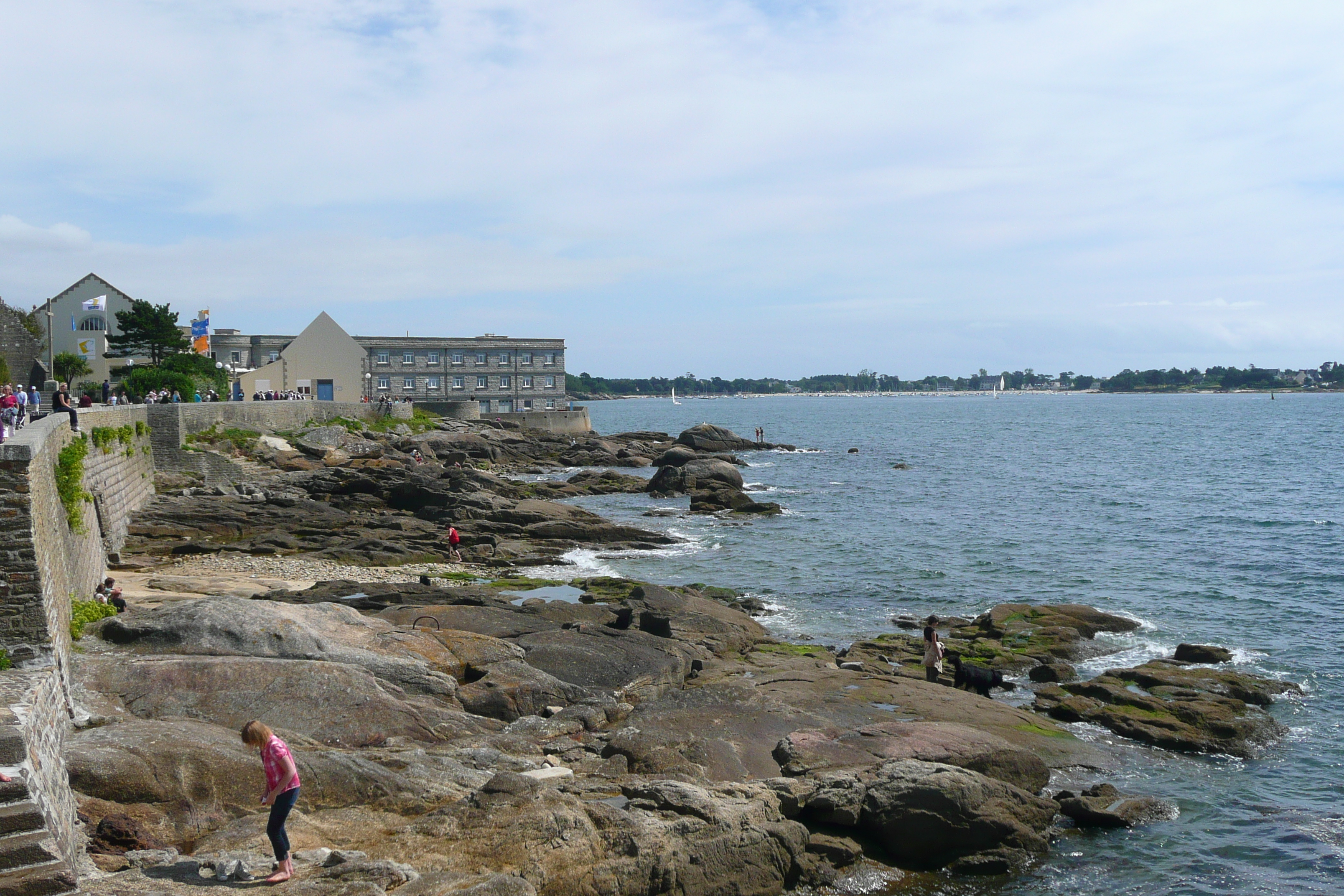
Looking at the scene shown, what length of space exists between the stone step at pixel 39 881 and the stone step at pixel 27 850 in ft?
0.11

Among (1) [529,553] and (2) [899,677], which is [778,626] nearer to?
(2) [899,677]

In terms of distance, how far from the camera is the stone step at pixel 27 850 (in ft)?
29.6

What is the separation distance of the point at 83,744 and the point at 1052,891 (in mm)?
12450

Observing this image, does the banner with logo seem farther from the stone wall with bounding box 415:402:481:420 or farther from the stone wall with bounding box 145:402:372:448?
the stone wall with bounding box 415:402:481:420

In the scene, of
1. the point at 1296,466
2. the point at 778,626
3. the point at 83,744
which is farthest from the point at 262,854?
the point at 1296,466

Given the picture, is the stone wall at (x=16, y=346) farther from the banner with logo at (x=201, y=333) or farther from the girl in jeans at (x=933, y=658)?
the girl in jeans at (x=933, y=658)

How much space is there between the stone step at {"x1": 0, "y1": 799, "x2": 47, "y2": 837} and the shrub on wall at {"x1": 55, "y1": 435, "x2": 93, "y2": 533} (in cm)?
1108

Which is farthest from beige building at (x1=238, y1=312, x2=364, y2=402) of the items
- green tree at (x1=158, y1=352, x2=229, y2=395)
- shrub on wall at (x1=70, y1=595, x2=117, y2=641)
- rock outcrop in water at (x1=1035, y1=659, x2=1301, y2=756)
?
rock outcrop in water at (x1=1035, y1=659, x2=1301, y2=756)

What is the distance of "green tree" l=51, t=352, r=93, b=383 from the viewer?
197ft

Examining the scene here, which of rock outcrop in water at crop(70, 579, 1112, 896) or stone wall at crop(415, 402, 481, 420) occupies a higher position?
A: stone wall at crop(415, 402, 481, 420)

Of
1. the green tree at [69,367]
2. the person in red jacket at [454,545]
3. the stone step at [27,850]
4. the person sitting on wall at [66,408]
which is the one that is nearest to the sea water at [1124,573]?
the person in red jacket at [454,545]

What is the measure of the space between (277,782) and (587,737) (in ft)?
20.7

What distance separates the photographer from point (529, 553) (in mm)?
35094

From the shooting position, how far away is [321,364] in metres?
88.4
